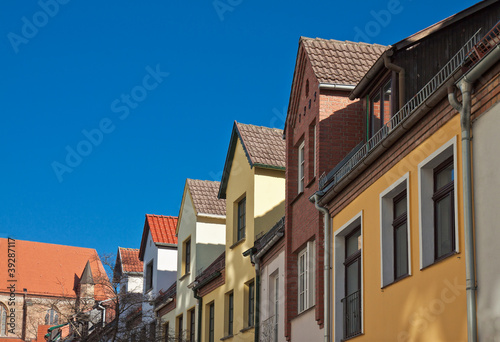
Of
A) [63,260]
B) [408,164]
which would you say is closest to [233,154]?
[408,164]

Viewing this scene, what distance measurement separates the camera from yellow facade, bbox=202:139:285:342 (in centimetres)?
2523

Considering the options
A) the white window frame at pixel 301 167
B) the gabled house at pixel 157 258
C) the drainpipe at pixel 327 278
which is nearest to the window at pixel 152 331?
the gabled house at pixel 157 258

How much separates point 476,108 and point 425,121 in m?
1.59

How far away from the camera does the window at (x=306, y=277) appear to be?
762 inches

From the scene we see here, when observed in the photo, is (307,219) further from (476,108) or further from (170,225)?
(170,225)

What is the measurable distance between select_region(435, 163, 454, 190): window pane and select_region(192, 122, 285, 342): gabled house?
11.8 meters

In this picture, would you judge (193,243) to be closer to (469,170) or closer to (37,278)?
(469,170)

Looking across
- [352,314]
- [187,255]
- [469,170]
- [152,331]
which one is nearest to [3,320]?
[152,331]

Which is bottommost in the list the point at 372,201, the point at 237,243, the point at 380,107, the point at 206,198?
the point at 372,201

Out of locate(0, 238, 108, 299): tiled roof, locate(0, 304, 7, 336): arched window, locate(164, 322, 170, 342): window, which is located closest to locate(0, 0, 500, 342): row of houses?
locate(164, 322, 170, 342): window

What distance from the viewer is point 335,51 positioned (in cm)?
2114

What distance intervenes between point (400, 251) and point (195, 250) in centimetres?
1838

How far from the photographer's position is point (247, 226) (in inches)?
1022

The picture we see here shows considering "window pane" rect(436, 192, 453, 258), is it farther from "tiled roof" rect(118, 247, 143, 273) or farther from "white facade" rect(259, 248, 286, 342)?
"tiled roof" rect(118, 247, 143, 273)
